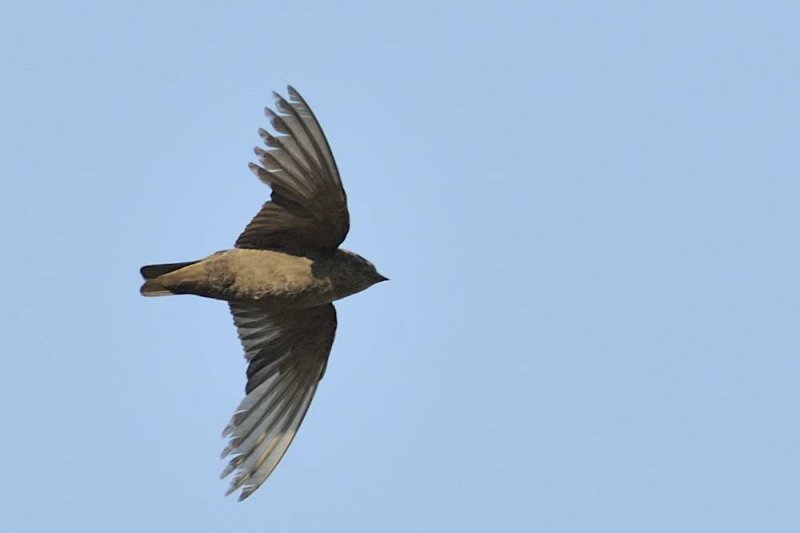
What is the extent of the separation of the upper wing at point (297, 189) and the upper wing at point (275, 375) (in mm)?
942

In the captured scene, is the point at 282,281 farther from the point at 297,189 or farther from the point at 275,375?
the point at 275,375

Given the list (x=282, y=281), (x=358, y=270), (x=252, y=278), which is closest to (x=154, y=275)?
(x=252, y=278)

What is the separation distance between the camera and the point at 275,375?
13.5 m

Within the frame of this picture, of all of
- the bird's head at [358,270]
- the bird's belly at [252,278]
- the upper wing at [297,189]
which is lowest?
the bird's belly at [252,278]

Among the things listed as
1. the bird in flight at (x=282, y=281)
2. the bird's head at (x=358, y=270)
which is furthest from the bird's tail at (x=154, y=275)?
the bird's head at (x=358, y=270)

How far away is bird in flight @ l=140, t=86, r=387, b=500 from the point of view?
1201 centimetres

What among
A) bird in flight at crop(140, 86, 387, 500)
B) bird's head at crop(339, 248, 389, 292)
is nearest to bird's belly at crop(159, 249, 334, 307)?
bird in flight at crop(140, 86, 387, 500)

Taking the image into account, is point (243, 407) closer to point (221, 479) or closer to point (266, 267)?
A: point (221, 479)

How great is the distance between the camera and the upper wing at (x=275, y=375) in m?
13.2

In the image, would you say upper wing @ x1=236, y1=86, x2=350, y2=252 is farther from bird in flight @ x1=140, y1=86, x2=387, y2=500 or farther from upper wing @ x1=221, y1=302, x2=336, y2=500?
upper wing @ x1=221, y1=302, x2=336, y2=500

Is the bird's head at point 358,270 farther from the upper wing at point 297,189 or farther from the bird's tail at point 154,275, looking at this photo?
the bird's tail at point 154,275

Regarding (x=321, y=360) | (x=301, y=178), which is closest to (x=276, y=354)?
(x=321, y=360)

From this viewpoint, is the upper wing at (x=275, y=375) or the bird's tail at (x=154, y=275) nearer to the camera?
the bird's tail at (x=154, y=275)

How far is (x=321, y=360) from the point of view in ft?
44.4
